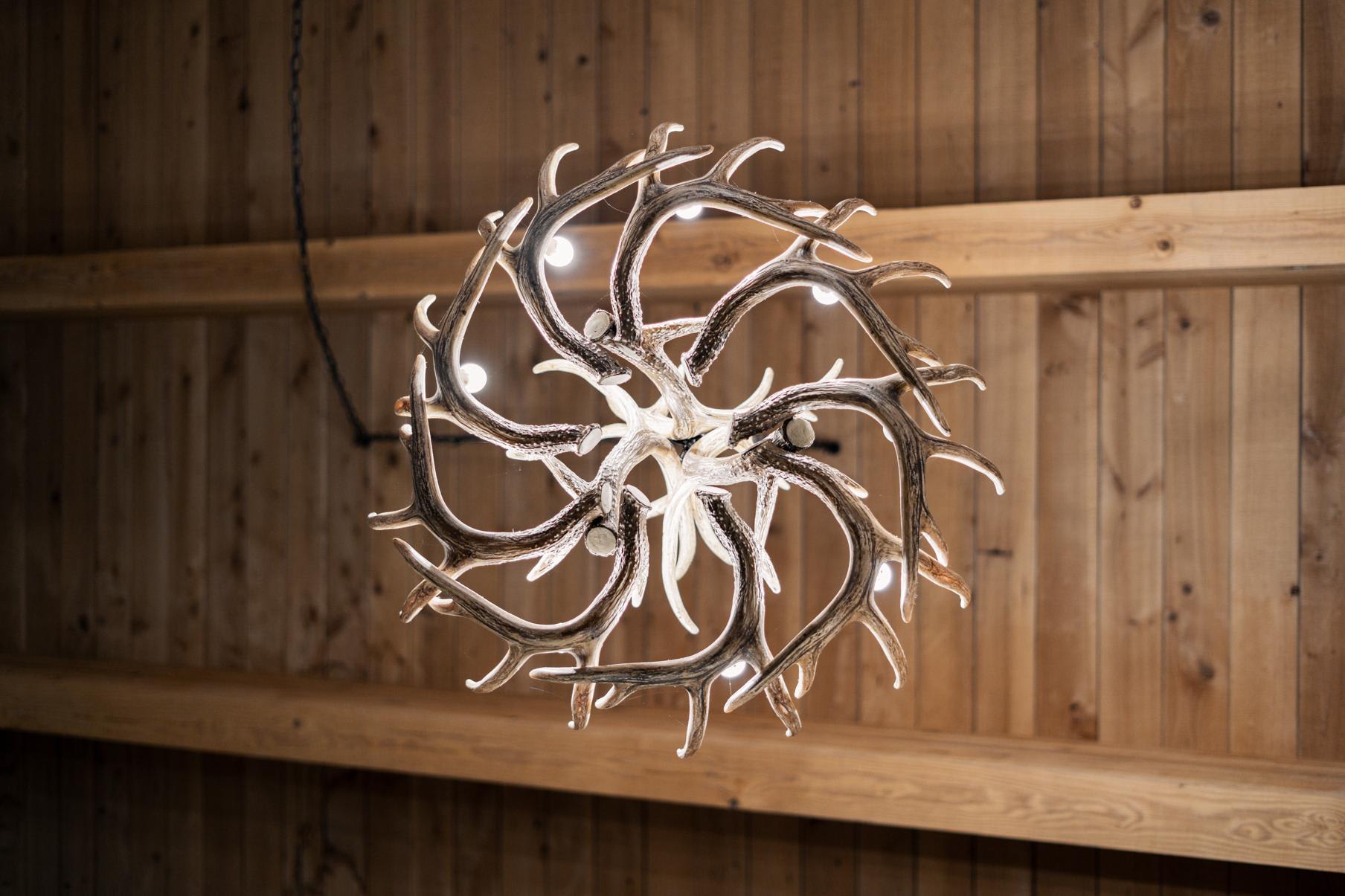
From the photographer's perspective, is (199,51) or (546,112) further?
(199,51)

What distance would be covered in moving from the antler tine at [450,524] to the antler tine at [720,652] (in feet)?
0.51

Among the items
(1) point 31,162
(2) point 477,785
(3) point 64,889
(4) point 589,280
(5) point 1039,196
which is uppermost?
(1) point 31,162

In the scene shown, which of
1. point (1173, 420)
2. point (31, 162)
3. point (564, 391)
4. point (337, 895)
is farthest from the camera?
point (31, 162)

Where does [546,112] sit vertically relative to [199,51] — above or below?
below

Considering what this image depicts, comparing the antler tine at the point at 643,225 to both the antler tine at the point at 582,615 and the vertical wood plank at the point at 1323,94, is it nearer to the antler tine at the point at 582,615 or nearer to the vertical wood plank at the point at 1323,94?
the antler tine at the point at 582,615

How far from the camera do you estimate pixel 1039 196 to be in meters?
2.45

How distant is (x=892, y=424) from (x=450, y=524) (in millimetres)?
581

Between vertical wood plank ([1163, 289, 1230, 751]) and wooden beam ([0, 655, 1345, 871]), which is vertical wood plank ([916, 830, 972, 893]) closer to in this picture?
wooden beam ([0, 655, 1345, 871])

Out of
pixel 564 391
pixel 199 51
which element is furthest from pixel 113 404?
pixel 564 391

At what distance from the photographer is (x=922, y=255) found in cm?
228

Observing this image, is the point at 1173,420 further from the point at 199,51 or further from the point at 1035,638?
the point at 199,51

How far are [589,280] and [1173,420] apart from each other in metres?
1.49

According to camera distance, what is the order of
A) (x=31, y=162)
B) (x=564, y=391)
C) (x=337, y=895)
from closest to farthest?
(x=564, y=391)
(x=337, y=895)
(x=31, y=162)

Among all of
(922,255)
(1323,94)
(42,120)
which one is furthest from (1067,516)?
(42,120)
